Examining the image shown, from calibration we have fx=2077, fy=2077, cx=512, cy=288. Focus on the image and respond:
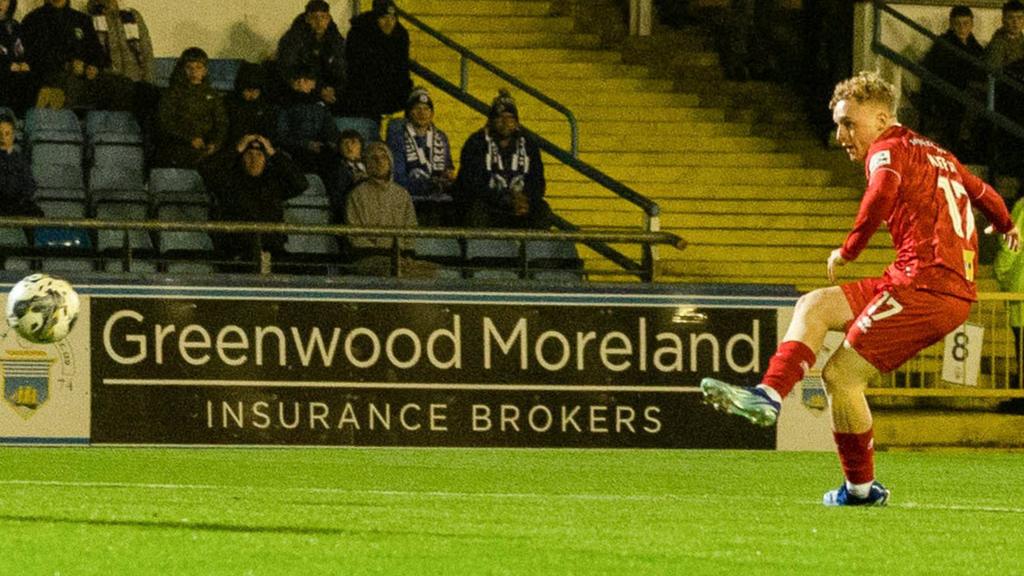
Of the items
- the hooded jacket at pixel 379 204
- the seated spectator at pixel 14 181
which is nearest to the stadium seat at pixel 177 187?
the seated spectator at pixel 14 181

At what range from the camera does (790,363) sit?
32.5ft

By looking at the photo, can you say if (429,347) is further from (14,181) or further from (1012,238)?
(1012,238)

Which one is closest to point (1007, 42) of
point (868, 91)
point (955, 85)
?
point (955, 85)

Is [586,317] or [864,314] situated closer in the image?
[864,314]

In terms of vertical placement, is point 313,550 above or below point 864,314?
below

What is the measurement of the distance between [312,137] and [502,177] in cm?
181

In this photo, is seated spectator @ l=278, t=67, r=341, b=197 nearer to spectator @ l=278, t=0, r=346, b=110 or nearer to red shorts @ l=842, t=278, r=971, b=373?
spectator @ l=278, t=0, r=346, b=110

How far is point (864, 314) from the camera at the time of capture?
9938 mm

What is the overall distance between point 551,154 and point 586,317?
378 cm

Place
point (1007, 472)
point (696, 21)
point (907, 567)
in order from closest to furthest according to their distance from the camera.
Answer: point (907, 567)
point (1007, 472)
point (696, 21)

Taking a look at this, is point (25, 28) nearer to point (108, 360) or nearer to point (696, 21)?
point (108, 360)

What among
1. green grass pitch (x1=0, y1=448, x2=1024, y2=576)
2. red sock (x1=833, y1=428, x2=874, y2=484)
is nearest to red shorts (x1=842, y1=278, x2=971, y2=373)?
red sock (x1=833, y1=428, x2=874, y2=484)

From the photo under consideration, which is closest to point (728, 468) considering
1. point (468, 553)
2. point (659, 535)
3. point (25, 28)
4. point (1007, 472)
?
point (1007, 472)

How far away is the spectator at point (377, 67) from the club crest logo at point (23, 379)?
5315 mm
